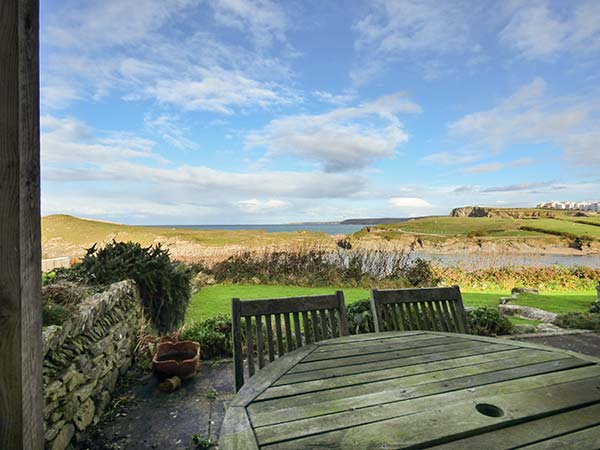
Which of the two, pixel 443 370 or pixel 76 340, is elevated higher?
pixel 443 370

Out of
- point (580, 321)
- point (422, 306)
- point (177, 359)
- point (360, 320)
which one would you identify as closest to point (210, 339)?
point (177, 359)

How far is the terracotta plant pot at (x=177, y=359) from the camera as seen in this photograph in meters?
3.00

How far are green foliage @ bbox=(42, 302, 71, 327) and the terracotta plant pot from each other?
112 centimetres

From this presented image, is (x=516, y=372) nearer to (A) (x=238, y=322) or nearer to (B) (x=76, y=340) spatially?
(A) (x=238, y=322)

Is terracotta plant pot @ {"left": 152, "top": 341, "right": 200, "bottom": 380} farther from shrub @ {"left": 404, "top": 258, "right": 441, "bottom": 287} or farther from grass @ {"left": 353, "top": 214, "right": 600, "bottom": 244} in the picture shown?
grass @ {"left": 353, "top": 214, "right": 600, "bottom": 244}

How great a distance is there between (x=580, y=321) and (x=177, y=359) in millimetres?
5851

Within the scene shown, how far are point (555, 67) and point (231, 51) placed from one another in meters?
5.25

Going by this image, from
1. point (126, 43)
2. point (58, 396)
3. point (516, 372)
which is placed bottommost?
point (58, 396)

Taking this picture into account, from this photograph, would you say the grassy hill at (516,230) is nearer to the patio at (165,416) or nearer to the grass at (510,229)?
the grass at (510,229)

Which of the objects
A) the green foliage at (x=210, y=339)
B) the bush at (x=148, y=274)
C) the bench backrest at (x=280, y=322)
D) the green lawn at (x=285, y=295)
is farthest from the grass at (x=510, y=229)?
the bench backrest at (x=280, y=322)

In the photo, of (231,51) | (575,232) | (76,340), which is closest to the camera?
(76,340)

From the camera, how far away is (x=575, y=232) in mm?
15070

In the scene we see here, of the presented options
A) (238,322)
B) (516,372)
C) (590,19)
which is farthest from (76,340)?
(590,19)

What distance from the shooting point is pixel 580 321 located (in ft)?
16.1
